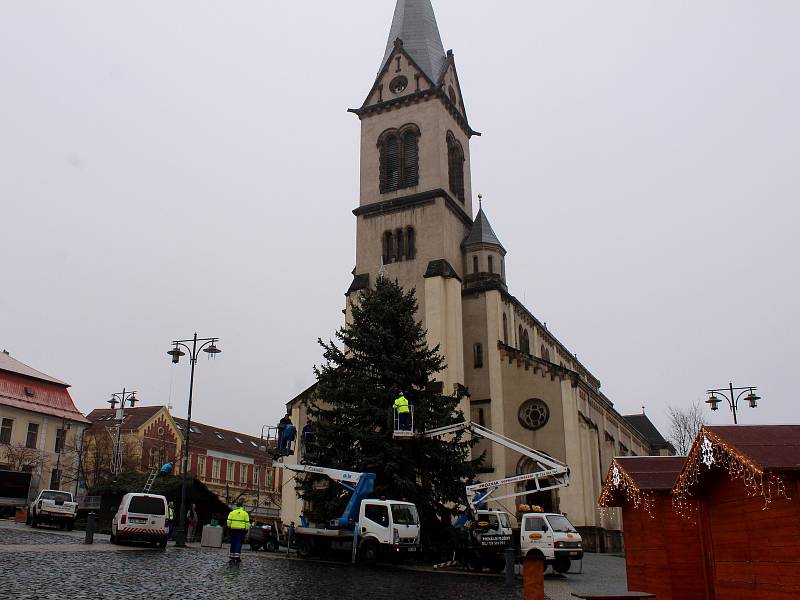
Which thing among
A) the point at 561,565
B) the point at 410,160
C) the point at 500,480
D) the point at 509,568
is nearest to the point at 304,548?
the point at 500,480

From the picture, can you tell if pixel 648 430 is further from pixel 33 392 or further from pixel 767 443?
pixel 767 443

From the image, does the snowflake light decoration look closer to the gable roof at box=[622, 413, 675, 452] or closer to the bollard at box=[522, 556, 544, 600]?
the bollard at box=[522, 556, 544, 600]

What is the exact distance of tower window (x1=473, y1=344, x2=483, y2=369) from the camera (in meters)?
41.3

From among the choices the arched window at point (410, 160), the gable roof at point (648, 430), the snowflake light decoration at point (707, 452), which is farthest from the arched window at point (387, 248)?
the gable roof at point (648, 430)

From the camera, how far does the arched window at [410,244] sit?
4341 centimetres

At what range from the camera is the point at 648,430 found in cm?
8556

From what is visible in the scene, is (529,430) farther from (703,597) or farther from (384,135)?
(703,597)

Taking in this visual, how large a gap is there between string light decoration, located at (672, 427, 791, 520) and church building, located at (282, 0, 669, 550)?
25323mm

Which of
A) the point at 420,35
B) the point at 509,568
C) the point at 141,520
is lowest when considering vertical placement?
the point at 509,568

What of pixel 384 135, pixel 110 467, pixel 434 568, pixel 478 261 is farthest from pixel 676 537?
pixel 110 467

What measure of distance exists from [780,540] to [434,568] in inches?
619

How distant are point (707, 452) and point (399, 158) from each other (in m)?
37.8

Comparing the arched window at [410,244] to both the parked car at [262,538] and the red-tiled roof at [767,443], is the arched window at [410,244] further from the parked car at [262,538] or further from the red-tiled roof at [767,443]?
the red-tiled roof at [767,443]

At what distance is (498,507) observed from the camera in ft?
122
